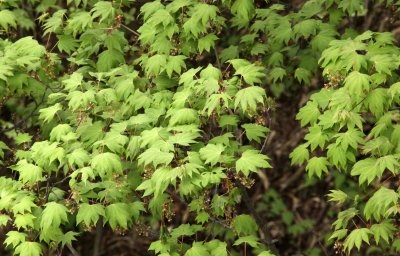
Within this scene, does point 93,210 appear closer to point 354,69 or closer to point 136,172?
point 136,172

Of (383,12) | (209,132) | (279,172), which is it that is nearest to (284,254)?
(279,172)

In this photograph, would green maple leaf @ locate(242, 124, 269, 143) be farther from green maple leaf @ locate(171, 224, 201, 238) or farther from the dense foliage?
green maple leaf @ locate(171, 224, 201, 238)

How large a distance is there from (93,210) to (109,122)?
0.89m

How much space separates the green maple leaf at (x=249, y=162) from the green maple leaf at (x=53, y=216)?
159 cm

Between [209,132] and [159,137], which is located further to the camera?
[209,132]

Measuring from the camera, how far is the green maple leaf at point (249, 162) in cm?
580

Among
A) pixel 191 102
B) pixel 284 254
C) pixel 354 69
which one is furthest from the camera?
pixel 284 254

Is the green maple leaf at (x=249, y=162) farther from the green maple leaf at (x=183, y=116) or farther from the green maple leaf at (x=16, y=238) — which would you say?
the green maple leaf at (x=16, y=238)

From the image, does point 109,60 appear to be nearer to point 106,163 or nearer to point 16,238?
point 106,163

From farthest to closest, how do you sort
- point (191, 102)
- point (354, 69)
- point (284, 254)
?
point (284, 254)
point (191, 102)
point (354, 69)

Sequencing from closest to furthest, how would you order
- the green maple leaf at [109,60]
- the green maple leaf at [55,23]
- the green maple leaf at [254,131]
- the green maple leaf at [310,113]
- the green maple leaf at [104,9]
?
1. the green maple leaf at [310,113]
2. the green maple leaf at [254,131]
3. the green maple leaf at [104,9]
4. the green maple leaf at [109,60]
5. the green maple leaf at [55,23]

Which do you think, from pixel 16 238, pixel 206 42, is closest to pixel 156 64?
pixel 206 42

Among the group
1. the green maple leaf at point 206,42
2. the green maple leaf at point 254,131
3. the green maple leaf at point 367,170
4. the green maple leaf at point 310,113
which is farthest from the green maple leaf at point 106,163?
the green maple leaf at point 367,170

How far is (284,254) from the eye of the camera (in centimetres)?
1104
